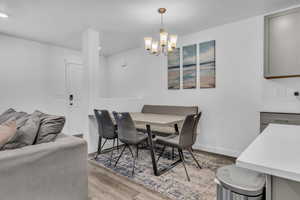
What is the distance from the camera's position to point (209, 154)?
3.12m

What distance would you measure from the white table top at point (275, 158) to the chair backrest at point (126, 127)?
5.36 ft

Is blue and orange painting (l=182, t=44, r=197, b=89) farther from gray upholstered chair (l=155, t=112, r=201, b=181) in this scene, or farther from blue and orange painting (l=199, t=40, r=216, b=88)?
gray upholstered chair (l=155, t=112, r=201, b=181)

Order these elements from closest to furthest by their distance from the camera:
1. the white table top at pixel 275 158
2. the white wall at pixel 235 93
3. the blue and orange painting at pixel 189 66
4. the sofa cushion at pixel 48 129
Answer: the white table top at pixel 275 158, the sofa cushion at pixel 48 129, the white wall at pixel 235 93, the blue and orange painting at pixel 189 66

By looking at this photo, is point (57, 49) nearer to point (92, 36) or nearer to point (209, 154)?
point (92, 36)

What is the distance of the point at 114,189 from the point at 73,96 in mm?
3265

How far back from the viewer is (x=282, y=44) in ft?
7.82

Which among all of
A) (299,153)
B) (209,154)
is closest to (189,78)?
(209,154)

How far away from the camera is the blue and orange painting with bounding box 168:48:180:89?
3693 millimetres

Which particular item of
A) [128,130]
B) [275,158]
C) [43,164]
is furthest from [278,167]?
[128,130]

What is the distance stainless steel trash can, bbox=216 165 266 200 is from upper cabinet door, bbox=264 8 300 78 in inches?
84.5

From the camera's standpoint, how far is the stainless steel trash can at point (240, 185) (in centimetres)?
78

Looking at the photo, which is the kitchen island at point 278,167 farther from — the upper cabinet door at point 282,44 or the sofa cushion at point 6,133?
the upper cabinet door at point 282,44

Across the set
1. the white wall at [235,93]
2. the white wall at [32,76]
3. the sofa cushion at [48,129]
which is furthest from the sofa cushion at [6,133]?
the white wall at [235,93]

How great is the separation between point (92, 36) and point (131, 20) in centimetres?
91
